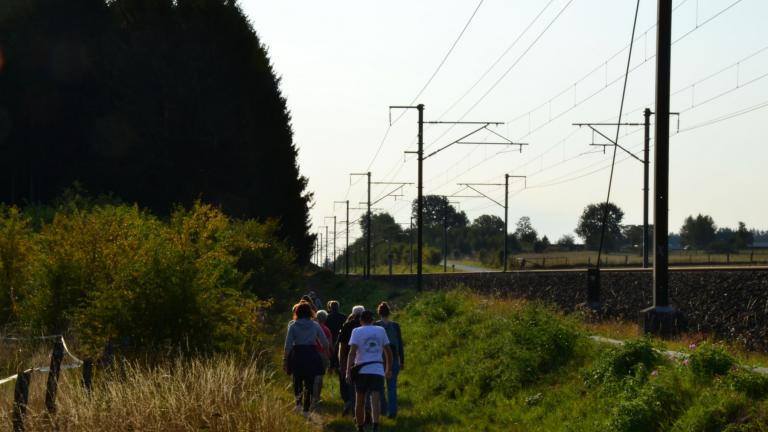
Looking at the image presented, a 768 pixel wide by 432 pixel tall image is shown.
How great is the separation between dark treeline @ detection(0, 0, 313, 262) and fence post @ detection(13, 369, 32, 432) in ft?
149

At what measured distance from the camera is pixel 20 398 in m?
11.6

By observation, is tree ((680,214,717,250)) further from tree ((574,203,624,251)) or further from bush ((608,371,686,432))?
bush ((608,371,686,432))

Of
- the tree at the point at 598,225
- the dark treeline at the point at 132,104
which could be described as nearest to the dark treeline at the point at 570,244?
the tree at the point at 598,225

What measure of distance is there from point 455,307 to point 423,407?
9.53 metres

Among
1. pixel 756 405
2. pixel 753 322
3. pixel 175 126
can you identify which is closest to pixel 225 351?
pixel 756 405

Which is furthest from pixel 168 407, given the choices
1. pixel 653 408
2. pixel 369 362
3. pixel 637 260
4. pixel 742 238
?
pixel 742 238

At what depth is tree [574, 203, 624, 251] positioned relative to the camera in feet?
527

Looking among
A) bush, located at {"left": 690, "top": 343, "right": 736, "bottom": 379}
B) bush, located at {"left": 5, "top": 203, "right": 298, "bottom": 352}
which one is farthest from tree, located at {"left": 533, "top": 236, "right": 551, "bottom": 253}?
bush, located at {"left": 690, "top": 343, "right": 736, "bottom": 379}

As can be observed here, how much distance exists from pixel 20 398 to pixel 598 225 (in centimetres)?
15587

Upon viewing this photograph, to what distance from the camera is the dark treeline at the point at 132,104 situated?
2260 inches

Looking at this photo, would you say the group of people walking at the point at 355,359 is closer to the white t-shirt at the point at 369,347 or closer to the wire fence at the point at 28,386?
the white t-shirt at the point at 369,347

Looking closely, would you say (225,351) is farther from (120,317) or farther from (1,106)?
(1,106)

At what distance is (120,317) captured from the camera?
54.9 ft

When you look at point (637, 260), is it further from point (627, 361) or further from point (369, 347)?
point (369, 347)
